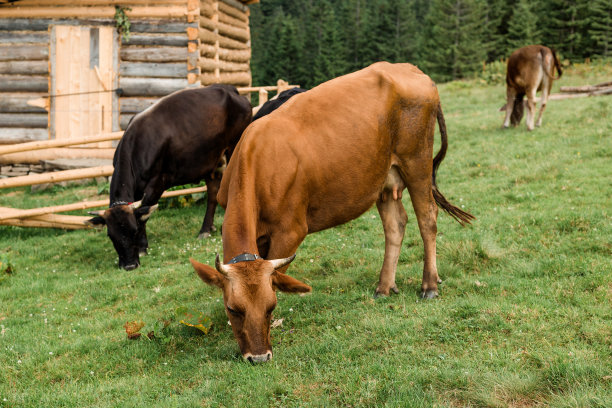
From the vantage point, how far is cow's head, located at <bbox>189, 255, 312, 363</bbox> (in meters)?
3.88

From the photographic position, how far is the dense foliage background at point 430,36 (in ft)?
135

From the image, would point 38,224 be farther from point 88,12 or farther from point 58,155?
point 88,12

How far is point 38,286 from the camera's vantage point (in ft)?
21.5

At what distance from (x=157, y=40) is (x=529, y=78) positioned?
374 inches

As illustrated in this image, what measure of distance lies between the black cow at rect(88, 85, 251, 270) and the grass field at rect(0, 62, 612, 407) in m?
0.56

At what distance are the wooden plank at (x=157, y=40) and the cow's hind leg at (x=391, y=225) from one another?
8860 mm

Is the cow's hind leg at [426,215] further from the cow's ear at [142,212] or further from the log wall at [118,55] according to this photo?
the log wall at [118,55]

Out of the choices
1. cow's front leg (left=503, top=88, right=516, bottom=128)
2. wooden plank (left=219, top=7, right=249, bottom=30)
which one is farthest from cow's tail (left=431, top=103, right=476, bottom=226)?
wooden plank (left=219, top=7, right=249, bottom=30)

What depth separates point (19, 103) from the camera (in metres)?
13.0

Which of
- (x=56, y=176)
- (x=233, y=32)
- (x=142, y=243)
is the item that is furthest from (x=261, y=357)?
(x=233, y=32)

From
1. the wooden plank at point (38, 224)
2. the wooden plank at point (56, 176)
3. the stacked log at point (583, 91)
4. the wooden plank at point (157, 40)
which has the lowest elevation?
the wooden plank at point (38, 224)

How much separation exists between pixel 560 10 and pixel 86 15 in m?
40.7

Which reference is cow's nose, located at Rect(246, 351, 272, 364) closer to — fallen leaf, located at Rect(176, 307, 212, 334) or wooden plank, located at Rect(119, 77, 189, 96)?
fallen leaf, located at Rect(176, 307, 212, 334)

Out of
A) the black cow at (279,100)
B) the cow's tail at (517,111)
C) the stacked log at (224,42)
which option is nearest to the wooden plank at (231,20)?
the stacked log at (224,42)
